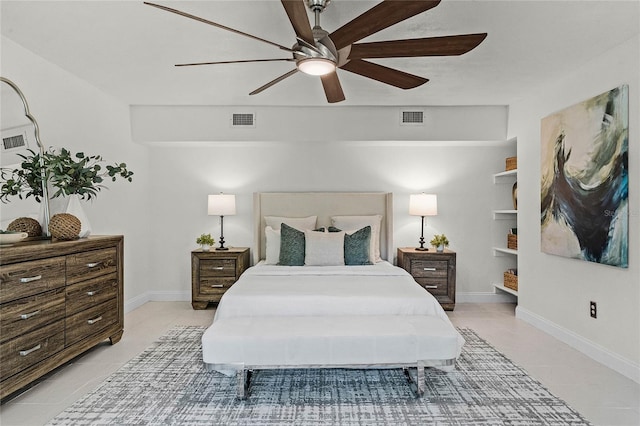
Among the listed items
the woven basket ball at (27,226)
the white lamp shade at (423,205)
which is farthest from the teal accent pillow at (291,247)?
the woven basket ball at (27,226)

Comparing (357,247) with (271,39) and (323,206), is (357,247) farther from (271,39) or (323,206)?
(271,39)

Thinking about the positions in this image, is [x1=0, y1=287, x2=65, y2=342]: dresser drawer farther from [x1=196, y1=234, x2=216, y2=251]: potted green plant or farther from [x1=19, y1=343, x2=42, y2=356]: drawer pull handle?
[x1=196, y1=234, x2=216, y2=251]: potted green plant

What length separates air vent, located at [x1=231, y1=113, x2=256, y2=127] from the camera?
15.7ft

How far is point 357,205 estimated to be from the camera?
5035 millimetres

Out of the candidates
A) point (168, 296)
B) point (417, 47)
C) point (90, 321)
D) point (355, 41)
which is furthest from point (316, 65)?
point (168, 296)

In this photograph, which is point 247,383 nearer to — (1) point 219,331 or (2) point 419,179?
(1) point 219,331

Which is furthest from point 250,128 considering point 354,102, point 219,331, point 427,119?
point 219,331

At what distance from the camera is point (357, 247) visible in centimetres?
436

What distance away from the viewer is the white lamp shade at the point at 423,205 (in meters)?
4.79

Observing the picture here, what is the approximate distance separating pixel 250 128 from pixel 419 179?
2285 mm

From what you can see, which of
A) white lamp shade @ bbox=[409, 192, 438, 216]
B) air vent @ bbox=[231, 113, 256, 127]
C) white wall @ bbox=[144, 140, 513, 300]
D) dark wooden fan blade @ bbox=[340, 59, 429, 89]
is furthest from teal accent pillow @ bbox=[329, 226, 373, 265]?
dark wooden fan blade @ bbox=[340, 59, 429, 89]

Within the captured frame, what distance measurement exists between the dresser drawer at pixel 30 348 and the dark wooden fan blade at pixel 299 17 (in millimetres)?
2416

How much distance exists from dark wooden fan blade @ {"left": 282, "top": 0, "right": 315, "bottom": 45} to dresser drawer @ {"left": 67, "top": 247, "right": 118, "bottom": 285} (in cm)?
232

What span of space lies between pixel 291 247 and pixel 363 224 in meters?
0.97
